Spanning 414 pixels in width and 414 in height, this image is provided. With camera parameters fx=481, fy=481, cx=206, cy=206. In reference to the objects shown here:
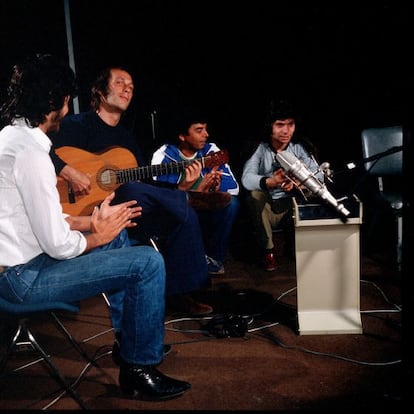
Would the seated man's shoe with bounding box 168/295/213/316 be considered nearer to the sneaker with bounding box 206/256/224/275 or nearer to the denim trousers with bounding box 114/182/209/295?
the denim trousers with bounding box 114/182/209/295

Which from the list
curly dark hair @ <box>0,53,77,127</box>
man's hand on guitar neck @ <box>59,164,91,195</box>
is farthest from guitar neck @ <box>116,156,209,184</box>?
curly dark hair @ <box>0,53,77,127</box>

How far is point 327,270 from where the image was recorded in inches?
105

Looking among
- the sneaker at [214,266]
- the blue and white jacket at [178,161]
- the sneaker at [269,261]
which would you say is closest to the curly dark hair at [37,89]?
the blue and white jacket at [178,161]

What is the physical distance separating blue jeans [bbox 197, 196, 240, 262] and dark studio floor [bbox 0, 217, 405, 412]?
0.55 m

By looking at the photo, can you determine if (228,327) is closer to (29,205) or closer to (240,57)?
(29,205)

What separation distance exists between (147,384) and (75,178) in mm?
1588

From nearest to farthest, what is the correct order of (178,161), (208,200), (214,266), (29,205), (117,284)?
(29,205) → (117,284) → (208,200) → (178,161) → (214,266)

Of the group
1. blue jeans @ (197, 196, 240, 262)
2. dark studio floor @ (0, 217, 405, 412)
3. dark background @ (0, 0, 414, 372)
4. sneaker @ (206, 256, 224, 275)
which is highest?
dark background @ (0, 0, 414, 372)

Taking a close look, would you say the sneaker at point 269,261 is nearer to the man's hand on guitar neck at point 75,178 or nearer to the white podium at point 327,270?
the white podium at point 327,270

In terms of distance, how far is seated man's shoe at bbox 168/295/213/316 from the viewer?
3126 millimetres

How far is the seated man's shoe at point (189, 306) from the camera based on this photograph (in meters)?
3.13

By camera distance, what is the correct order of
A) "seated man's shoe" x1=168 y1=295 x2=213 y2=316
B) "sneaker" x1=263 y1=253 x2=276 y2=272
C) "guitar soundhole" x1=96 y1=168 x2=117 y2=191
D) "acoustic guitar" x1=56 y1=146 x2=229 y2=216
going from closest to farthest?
1. "seated man's shoe" x1=168 y1=295 x2=213 y2=316
2. "acoustic guitar" x1=56 y1=146 x2=229 y2=216
3. "guitar soundhole" x1=96 y1=168 x2=117 y2=191
4. "sneaker" x1=263 y1=253 x2=276 y2=272

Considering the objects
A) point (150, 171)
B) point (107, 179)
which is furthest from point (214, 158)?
point (107, 179)

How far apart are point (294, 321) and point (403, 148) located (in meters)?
1.75
